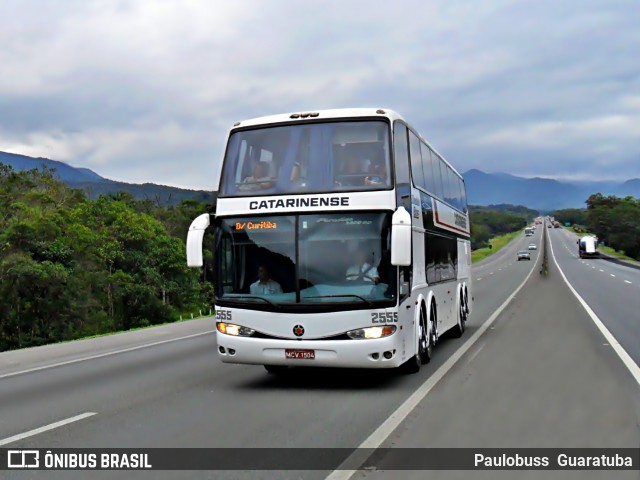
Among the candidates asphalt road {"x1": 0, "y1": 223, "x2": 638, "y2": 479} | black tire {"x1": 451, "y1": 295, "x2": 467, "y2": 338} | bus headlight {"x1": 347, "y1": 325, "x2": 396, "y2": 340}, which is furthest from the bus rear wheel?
bus headlight {"x1": 347, "y1": 325, "x2": 396, "y2": 340}

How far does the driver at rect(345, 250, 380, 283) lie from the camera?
10.2m

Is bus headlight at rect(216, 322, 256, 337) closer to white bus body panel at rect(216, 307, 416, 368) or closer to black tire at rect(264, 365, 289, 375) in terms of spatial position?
white bus body panel at rect(216, 307, 416, 368)

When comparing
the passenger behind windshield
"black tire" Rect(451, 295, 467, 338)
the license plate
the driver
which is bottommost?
"black tire" Rect(451, 295, 467, 338)

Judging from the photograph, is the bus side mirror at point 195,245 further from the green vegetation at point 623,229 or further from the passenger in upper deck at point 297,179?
the green vegetation at point 623,229

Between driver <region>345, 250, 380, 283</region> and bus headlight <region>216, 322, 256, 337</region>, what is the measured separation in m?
1.53

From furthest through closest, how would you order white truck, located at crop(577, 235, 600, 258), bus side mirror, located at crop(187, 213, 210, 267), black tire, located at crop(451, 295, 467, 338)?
white truck, located at crop(577, 235, 600, 258) < black tire, located at crop(451, 295, 467, 338) < bus side mirror, located at crop(187, 213, 210, 267)

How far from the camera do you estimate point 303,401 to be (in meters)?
9.62

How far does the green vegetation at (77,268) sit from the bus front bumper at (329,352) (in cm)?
3984

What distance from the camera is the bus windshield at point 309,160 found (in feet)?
34.6

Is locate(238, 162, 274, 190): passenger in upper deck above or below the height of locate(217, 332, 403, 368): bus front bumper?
above

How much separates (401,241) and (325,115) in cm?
242

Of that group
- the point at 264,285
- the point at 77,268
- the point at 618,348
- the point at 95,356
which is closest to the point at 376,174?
the point at 264,285

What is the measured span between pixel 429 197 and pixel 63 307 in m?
41.5

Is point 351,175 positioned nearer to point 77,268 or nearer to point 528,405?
point 528,405
